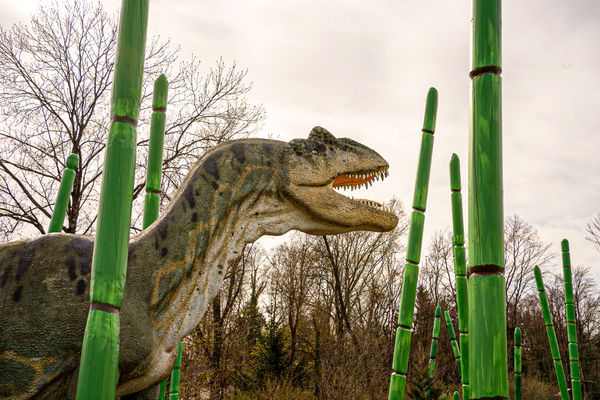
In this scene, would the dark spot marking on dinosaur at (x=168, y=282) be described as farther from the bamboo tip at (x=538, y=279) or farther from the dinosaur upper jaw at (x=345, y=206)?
the bamboo tip at (x=538, y=279)

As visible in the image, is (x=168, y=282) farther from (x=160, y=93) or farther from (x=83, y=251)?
(x=160, y=93)

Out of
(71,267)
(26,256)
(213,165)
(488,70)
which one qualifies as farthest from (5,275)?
(488,70)

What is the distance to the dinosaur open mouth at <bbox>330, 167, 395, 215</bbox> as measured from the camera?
3479 millimetres

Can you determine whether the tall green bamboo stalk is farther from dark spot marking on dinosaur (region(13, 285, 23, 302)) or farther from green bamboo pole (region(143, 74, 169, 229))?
green bamboo pole (region(143, 74, 169, 229))

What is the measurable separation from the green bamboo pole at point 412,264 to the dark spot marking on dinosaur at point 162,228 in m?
1.44

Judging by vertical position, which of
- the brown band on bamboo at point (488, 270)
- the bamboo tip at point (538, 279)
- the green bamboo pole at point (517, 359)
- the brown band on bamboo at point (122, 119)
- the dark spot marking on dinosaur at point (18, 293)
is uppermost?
the bamboo tip at point (538, 279)

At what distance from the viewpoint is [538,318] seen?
26156 millimetres

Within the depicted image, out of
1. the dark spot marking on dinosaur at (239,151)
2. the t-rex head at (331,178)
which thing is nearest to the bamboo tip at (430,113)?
the t-rex head at (331,178)

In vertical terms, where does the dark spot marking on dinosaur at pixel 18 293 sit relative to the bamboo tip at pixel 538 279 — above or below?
below

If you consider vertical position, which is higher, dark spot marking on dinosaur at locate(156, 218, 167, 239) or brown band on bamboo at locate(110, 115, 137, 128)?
brown band on bamboo at locate(110, 115, 137, 128)

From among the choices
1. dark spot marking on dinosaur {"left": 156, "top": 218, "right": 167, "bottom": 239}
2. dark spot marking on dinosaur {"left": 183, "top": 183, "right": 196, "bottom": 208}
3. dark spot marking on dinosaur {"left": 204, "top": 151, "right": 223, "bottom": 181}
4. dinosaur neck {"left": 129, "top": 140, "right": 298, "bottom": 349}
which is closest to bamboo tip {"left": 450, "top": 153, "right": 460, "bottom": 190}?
dinosaur neck {"left": 129, "top": 140, "right": 298, "bottom": 349}

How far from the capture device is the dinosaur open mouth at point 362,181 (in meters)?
3.48

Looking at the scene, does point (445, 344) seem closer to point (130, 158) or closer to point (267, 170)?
point (267, 170)

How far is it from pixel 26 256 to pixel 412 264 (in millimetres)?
2151
